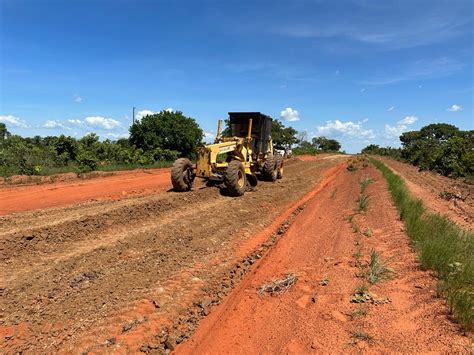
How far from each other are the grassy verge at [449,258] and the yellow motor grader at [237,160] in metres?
6.18

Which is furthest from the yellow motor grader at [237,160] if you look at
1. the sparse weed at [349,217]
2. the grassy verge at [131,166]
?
the grassy verge at [131,166]

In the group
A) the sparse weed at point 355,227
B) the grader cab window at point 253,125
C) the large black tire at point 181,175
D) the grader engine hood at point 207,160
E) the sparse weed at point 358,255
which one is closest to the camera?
the sparse weed at point 358,255

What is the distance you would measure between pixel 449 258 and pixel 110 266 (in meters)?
5.03

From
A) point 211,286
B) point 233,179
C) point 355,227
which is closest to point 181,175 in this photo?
point 233,179

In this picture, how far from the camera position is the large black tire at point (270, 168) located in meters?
16.4

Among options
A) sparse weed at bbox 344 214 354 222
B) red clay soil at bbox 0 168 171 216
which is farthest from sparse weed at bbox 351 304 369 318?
red clay soil at bbox 0 168 171 216

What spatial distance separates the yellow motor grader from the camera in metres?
12.8

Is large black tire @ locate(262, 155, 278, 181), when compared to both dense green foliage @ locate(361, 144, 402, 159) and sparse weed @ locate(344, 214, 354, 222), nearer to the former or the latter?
sparse weed @ locate(344, 214, 354, 222)

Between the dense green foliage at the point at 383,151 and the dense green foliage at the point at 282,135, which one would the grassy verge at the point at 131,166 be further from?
the dense green foliage at the point at 383,151

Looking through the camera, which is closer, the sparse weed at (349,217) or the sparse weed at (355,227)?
the sparse weed at (355,227)

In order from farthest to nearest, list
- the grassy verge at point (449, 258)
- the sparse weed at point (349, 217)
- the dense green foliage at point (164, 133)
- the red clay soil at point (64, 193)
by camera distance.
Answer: the dense green foliage at point (164, 133)
the red clay soil at point (64, 193)
the sparse weed at point (349, 217)
the grassy verge at point (449, 258)

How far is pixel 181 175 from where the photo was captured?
12.9 metres

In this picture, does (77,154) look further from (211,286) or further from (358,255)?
(358,255)

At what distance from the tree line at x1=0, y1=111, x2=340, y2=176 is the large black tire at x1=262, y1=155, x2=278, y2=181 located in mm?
3160
